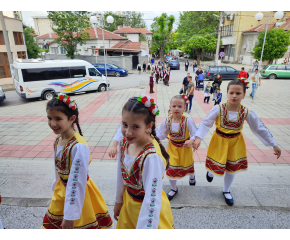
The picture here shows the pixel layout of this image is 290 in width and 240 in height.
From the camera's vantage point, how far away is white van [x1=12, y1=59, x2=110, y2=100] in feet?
34.7

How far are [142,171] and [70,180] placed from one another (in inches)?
26.6

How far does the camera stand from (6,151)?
5.16 metres

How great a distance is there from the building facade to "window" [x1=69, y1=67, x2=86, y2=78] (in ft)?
34.2

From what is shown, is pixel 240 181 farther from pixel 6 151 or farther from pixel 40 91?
pixel 40 91

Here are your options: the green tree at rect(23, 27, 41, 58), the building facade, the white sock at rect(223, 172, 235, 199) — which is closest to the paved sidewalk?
the white sock at rect(223, 172, 235, 199)

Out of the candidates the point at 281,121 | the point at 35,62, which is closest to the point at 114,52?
the point at 35,62

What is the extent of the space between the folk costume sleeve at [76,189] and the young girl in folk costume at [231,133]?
1516 millimetres

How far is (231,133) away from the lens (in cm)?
273

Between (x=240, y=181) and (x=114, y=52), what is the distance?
2724 cm

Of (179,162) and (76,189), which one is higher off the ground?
(76,189)

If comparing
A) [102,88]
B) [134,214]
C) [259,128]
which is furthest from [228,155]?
[102,88]

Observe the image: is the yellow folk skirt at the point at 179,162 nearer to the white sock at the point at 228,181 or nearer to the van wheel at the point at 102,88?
the white sock at the point at 228,181

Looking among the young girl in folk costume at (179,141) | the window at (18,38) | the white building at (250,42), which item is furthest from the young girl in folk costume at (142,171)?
the white building at (250,42)

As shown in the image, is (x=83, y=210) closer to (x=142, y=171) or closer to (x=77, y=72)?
(x=142, y=171)
